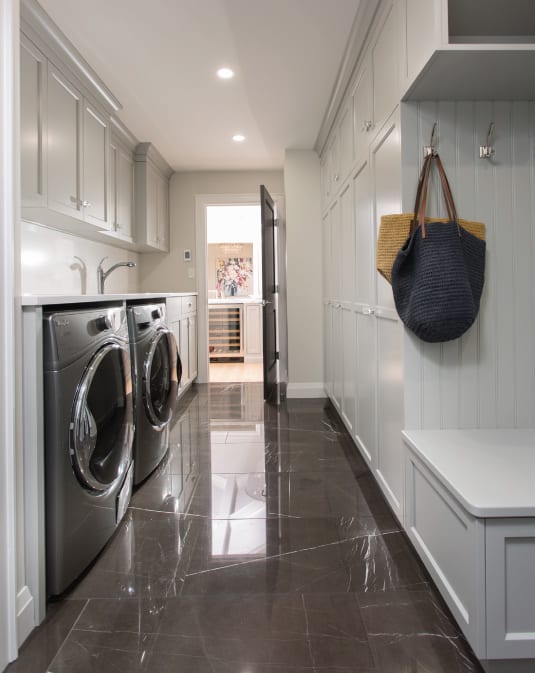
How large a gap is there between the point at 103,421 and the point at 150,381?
75 cm

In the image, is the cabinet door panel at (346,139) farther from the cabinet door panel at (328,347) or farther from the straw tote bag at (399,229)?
the straw tote bag at (399,229)

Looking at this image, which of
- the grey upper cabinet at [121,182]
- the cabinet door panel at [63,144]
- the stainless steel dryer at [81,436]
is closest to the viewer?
the stainless steel dryer at [81,436]

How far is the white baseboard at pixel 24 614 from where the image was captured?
1.32 meters

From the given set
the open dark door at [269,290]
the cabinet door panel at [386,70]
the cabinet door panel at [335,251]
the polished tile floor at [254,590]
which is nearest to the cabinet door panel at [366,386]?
the polished tile floor at [254,590]

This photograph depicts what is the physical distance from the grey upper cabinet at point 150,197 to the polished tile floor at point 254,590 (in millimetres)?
2576

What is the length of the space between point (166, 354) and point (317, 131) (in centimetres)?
239

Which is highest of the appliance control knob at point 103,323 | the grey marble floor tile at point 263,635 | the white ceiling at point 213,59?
the white ceiling at point 213,59

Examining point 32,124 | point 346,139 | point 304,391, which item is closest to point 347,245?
point 346,139

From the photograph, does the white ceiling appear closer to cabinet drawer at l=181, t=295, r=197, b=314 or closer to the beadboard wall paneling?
the beadboard wall paneling

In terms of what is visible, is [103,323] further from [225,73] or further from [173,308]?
[173,308]

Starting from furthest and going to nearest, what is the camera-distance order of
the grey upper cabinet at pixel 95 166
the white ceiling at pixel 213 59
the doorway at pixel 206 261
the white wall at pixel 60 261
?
1. the doorway at pixel 206 261
2. the grey upper cabinet at pixel 95 166
3. the white wall at pixel 60 261
4. the white ceiling at pixel 213 59

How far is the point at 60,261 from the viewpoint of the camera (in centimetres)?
329

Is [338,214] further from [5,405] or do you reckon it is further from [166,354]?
[5,405]

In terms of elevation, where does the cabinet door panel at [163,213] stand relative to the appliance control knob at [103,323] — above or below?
above
